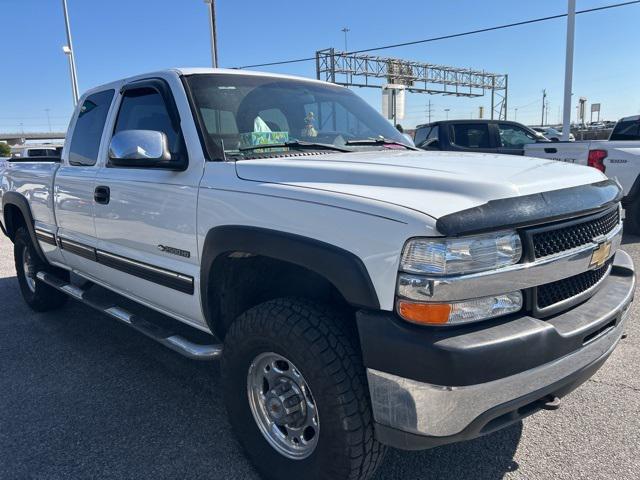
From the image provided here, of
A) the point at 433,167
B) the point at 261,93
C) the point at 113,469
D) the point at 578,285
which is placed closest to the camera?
the point at 578,285

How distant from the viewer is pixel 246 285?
8.82 ft

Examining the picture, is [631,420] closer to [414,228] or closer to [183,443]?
[414,228]

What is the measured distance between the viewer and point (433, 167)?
234 cm

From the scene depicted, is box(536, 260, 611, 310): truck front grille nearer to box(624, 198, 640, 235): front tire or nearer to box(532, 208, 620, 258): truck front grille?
box(532, 208, 620, 258): truck front grille

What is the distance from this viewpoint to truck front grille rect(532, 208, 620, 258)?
6.35ft

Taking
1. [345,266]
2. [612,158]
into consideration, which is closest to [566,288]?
[345,266]

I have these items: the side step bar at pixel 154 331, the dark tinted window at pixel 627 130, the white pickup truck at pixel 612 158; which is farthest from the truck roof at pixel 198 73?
the dark tinted window at pixel 627 130

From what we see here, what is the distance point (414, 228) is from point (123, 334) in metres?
3.38

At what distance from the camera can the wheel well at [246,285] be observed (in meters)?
2.56

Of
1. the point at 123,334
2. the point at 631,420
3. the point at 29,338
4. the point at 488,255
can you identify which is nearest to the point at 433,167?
the point at 488,255

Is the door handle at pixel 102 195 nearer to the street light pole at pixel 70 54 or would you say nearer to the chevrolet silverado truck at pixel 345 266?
the chevrolet silverado truck at pixel 345 266

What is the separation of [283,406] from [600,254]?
1552 mm

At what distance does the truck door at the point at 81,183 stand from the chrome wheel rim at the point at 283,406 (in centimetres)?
193

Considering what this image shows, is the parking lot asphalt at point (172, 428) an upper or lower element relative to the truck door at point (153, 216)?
lower
